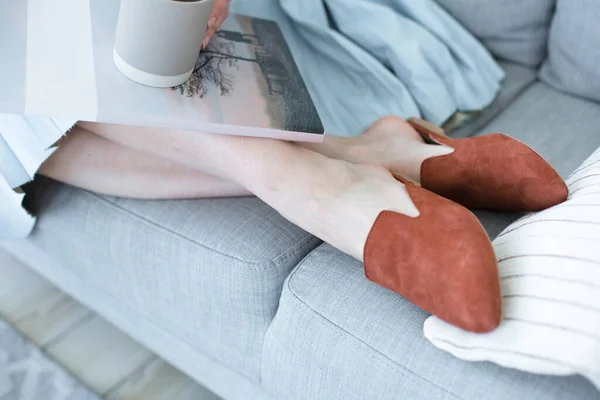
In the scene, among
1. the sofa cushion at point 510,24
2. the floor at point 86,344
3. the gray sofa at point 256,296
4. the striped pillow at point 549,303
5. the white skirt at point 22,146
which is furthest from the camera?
the sofa cushion at point 510,24

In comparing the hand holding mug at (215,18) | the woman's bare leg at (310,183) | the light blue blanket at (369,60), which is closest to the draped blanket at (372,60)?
the light blue blanket at (369,60)

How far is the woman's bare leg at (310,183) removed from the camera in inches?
29.2

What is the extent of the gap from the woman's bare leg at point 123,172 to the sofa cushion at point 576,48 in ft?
2.44

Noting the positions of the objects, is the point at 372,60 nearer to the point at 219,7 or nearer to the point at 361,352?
the point at 219,7

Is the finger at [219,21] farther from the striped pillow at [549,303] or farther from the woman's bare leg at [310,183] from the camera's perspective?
the striped pillow at [549,303]

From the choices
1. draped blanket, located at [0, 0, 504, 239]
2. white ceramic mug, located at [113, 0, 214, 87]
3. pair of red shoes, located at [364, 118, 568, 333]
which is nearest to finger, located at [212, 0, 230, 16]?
white ceramic mug, located at [113, 0, 214, 87]

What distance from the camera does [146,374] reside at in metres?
1.13

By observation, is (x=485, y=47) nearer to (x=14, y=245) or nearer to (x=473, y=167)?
(x=473, y=167)

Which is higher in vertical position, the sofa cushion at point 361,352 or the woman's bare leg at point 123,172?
the woman's bare leg at point 123,172

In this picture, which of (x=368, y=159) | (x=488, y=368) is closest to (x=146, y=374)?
(x=368, y=159)

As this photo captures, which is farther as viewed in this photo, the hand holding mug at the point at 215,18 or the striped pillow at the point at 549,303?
the hand holding mug at the point at 215,18

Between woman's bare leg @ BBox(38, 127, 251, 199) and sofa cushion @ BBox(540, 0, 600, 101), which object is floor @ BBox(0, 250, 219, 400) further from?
sofa cushion @ BBox(540, 0, 600, 101)

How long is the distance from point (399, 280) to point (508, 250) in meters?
0.13

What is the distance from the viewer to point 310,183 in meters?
0.77
